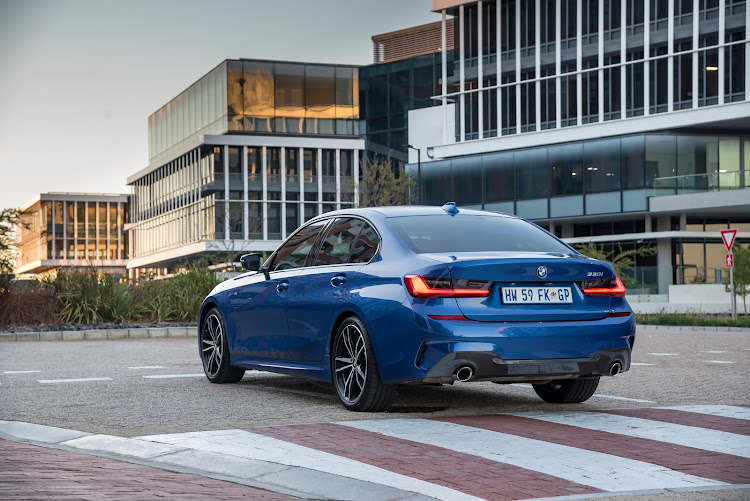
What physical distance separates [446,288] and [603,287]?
125 cm

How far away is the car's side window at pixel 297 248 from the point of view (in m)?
9.54

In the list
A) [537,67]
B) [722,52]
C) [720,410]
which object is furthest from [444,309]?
[537,67]

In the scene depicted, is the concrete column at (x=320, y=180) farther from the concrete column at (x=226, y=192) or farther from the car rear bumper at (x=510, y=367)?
the car rear bumper at (x=510, y=367)

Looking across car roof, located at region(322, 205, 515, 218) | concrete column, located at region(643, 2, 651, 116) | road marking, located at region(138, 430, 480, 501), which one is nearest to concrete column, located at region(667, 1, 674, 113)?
concrete column, located at region(643, 2, 651, 116)

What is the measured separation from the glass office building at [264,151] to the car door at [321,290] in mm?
65344

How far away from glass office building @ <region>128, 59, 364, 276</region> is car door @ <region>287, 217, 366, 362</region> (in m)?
65.3

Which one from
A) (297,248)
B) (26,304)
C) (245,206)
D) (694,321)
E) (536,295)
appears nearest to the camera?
(536,295)

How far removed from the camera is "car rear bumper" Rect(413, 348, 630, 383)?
7508 mm

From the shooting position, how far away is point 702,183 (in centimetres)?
5106

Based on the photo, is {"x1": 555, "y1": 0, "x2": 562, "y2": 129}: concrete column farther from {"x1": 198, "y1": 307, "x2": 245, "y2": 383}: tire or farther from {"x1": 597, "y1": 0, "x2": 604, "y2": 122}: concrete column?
{"x1": 198, "y1": 307, "x2": 245, "y2": 383}: tire

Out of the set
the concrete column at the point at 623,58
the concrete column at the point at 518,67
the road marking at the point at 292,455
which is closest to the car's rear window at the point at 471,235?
the road marking at the point at 292,455

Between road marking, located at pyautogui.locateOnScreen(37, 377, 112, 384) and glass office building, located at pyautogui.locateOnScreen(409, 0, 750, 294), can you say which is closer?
road marking, located at pyautogui.locateOnScreen(37, 377, 112, 384)

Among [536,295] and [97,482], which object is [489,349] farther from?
[97,482]

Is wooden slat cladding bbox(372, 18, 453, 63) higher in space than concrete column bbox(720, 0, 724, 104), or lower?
higher
